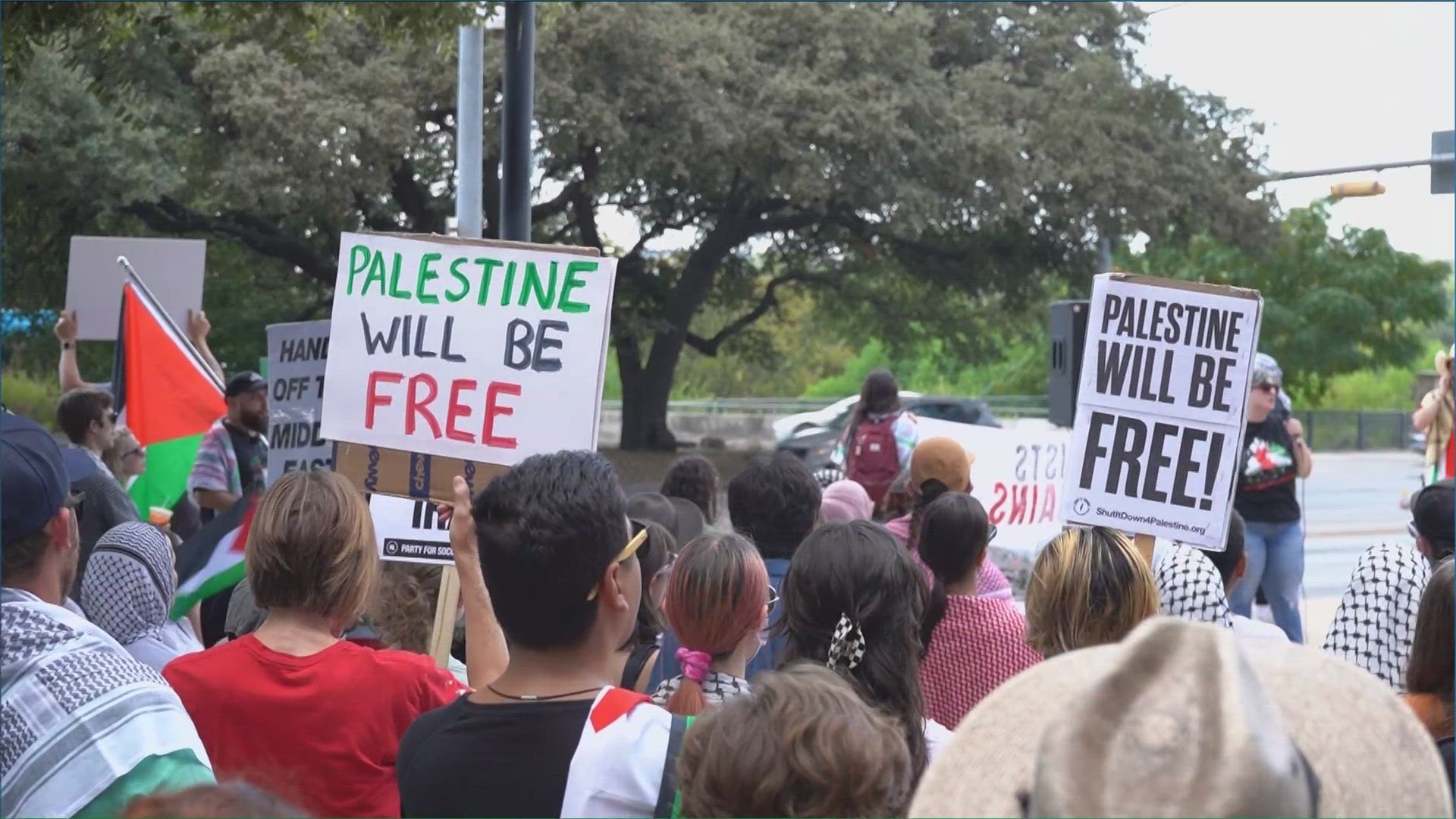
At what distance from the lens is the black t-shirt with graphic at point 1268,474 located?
26.0 ft

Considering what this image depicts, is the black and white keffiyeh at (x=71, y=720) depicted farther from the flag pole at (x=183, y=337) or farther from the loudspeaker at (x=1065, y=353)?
the loudspeaker at (x=1065, y=353)

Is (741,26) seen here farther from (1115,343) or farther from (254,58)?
(1115,343)

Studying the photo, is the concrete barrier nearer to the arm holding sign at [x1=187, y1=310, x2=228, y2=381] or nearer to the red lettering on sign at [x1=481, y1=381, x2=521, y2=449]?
the arm holding sign at [x1=187, y1=310, x2=228, y2=381]

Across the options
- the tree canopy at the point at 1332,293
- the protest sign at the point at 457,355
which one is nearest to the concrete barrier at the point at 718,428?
the tree canopy at the point at 1332,293

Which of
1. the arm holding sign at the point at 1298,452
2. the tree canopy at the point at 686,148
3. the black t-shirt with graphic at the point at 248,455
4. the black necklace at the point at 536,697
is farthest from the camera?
the tree canopy at the point at 686,148

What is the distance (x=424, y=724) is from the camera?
8.29 ft

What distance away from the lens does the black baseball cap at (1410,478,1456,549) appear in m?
4.52

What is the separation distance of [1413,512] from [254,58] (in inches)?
661

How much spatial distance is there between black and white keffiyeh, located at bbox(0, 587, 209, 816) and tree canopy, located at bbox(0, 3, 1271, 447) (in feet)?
47.2

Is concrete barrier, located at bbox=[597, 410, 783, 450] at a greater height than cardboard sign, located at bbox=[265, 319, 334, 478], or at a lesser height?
lesser

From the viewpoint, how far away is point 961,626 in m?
4.10

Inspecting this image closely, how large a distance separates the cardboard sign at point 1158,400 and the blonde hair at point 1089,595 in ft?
4.49

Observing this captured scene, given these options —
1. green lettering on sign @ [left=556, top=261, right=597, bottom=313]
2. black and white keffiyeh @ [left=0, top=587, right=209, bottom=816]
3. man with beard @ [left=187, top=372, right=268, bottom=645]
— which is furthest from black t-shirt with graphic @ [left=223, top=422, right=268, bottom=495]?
black and white keffiyeh @ [left=0, top=587, right=209, bottom=816]

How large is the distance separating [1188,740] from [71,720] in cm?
180
